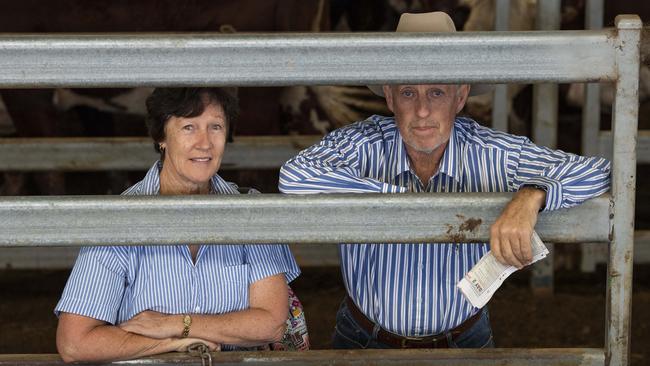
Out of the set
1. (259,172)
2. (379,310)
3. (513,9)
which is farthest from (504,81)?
(259,172)

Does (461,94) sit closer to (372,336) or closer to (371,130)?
(371,130)

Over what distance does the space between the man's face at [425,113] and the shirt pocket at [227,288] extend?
0.62m

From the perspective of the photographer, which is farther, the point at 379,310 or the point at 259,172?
the point at 259,172

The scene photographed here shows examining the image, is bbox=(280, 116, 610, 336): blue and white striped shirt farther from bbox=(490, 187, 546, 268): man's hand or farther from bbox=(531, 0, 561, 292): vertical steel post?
bbox=(531, 0, 561, 292): vertical steel post

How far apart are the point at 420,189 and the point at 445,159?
0.42ft

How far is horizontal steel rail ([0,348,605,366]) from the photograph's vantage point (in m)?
2.29

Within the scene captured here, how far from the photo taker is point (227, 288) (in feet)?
9.32

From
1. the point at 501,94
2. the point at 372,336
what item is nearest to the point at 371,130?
the point at 372,336

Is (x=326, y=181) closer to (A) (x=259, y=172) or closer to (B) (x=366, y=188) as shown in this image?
(B) (x=366, y=188)

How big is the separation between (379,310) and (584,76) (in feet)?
4.37

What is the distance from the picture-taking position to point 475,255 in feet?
10.3

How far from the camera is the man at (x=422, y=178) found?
122 inches

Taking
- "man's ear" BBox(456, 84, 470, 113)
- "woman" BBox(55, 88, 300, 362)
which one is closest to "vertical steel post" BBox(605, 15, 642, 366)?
"woman" BBox(55, 88, 300, 362)

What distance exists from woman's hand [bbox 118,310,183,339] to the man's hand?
0.83 metres
